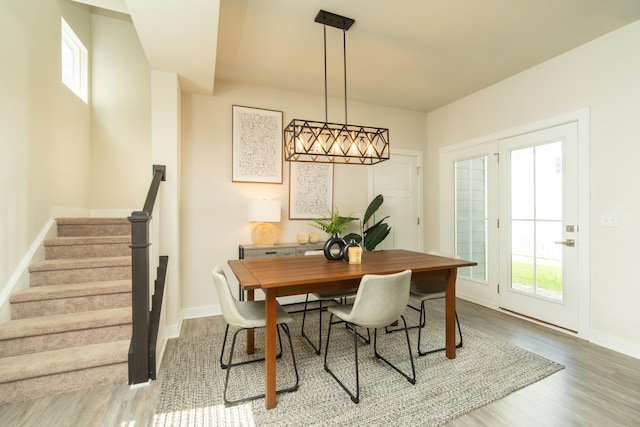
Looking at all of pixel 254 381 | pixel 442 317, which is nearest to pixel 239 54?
pixel 254 381

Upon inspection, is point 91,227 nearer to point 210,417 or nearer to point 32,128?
point 32,128

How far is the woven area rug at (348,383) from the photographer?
5.80 feet

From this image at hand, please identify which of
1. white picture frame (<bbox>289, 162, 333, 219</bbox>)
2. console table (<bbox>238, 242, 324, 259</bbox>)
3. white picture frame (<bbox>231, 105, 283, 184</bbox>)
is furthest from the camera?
white picture frame (<bbox>289, 162, 333, 219</bbox>)

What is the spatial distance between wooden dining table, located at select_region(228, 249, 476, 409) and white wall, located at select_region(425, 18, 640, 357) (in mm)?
1470

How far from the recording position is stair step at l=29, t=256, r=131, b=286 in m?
2.54

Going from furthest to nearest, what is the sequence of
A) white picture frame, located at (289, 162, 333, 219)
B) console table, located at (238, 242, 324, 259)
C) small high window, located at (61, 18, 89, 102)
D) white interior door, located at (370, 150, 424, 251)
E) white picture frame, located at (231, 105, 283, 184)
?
white interior door, located at (370, 150, 424, 251) → white picture frame, located at (289, 162, 333, 219) → white picture frame, located at (231, 105, 283, 184) → console table, located at (238, 242, 324, 259) → small high window, located at (61, 18, 89, 102)

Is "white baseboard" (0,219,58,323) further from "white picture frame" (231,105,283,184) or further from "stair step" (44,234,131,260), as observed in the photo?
"white picture frame" (231,105,283,184)

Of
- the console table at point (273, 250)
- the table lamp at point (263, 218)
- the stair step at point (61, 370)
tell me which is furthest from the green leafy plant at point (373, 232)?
the stair step at point (61, 370)

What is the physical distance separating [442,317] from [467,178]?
1973 mm

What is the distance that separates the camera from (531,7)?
2.38 metres

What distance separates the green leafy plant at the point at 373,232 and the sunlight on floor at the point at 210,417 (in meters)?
2.50

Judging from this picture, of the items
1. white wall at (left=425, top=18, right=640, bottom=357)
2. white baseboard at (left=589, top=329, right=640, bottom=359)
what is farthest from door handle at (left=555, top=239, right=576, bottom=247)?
white baseboard at (left=589, top=329, right=640, bottom=359)

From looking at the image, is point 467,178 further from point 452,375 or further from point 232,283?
point 232,283

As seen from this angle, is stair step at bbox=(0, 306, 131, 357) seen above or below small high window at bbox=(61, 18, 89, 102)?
below
